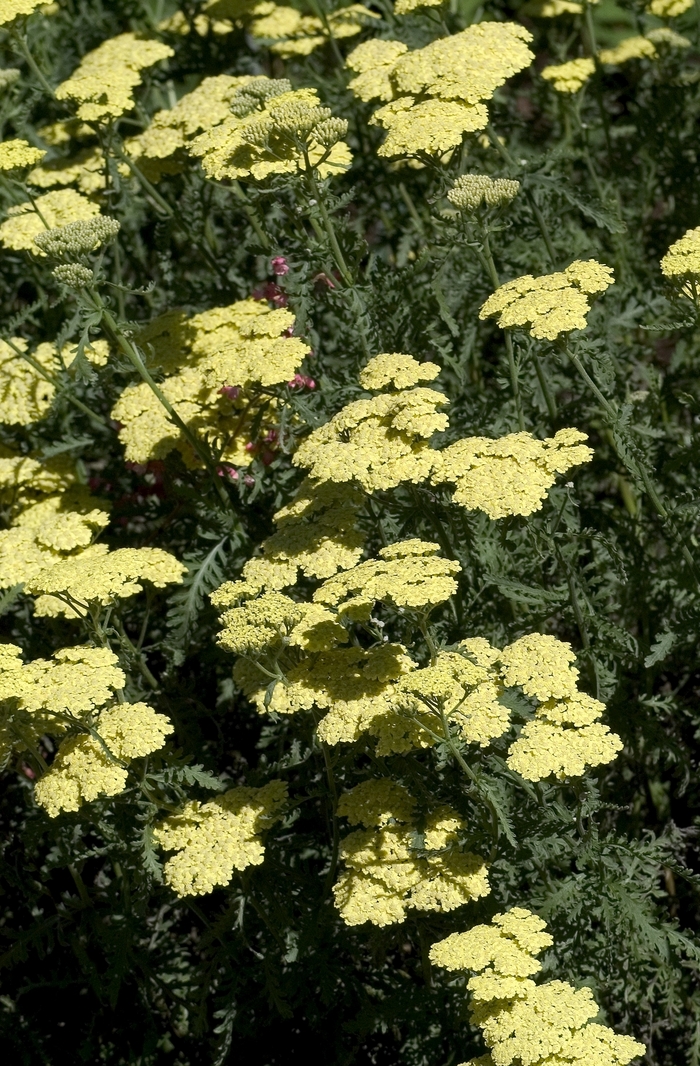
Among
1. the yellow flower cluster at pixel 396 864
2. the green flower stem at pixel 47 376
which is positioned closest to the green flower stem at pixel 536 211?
the green flower stem at pixel 47 376

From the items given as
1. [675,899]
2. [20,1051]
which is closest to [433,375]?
[675,899]

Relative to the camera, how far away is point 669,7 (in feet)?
20.7

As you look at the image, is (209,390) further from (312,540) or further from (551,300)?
(551,300)

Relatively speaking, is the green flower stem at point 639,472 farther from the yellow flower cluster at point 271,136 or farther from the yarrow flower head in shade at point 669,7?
the yarrow flower head in shade at point 669,7

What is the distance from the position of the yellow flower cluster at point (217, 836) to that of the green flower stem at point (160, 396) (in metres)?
1.17

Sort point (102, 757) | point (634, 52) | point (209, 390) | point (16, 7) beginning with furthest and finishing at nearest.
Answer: point (634, 52) → point (16, 7) → point (209, 390) → point (102, 757)

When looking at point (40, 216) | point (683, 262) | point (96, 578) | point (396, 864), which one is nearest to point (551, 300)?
point (683, 262)

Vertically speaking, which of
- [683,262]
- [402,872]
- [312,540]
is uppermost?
→ [683,262]

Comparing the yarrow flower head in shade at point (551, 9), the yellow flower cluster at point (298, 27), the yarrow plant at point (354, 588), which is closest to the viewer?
the yarrow plant at point (354, 588)

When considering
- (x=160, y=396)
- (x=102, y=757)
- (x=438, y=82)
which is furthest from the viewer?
(x=438, y=82)

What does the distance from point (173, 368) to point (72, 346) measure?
1.36 ft

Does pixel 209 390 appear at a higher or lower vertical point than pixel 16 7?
lower

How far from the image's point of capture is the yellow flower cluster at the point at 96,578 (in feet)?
13.4

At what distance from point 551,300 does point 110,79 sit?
224 cm
